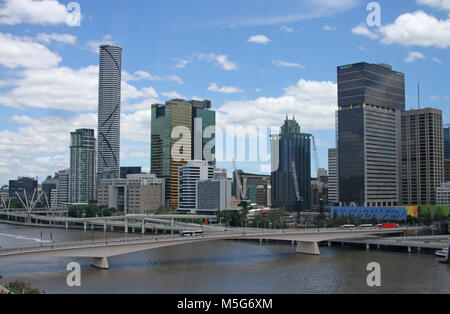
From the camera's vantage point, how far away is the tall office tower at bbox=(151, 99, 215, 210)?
10568 cm

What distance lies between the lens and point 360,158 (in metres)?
86.8

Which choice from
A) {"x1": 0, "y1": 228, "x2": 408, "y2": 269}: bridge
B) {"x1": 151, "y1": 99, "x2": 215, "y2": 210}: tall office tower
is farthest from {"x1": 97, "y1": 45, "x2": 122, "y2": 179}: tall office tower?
{"x1": 0, "y1": 228, "x2": 408, "y2": 269}: bridge

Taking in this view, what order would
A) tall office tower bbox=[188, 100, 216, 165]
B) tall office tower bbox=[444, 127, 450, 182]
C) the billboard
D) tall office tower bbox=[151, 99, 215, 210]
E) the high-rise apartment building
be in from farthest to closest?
tall office tower bbox=[188, 100, 216, 165] → tall office tower bbox=[151, 99, 215, 210] → tall office tower bbox=[444, 127, 450, 182] → the high-rise apartment building → the billboard

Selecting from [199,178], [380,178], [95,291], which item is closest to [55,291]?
[95,291]

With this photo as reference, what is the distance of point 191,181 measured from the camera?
9231 cm

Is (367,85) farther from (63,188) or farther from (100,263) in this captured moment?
(63,188)

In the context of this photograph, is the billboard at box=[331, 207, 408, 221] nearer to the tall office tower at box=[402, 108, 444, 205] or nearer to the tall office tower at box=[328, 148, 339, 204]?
the tall office tower at box=[402, 108, 444, 205]

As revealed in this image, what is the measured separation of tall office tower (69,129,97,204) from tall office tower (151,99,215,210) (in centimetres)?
4491

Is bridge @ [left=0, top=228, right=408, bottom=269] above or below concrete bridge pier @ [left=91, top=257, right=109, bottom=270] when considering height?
above

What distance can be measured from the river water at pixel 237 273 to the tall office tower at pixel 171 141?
→ 64716 mm

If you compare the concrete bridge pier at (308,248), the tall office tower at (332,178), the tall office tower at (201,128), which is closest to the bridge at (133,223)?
the concrete bridge pier at (308,248)

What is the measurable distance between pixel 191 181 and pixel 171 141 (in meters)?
18.9
